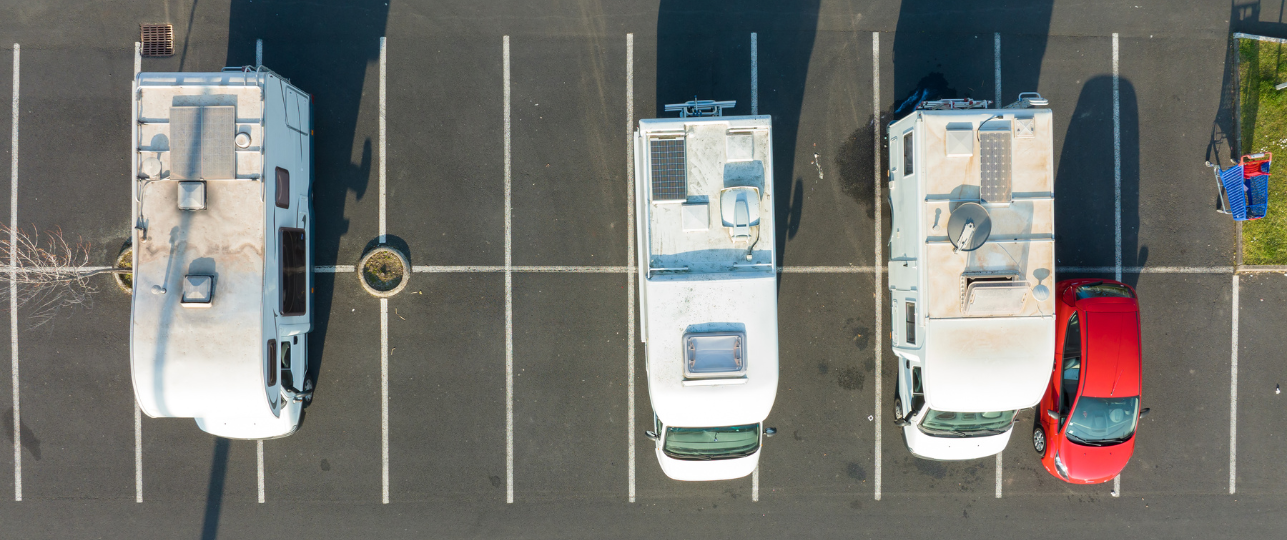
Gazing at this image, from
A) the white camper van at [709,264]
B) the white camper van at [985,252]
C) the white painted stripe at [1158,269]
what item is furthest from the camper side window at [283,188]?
the white painted stripe at [1158,269]

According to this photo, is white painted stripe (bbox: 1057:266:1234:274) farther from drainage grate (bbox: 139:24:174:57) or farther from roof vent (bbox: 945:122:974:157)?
drainage grate (bbox: 139:24:174:57)

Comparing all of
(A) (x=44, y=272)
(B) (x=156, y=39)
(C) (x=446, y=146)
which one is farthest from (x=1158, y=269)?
(A) (x=44, y=272)

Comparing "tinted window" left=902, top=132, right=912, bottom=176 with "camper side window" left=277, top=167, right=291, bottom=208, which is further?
"tinted window" left=902, top=132, right=912, bottom=176

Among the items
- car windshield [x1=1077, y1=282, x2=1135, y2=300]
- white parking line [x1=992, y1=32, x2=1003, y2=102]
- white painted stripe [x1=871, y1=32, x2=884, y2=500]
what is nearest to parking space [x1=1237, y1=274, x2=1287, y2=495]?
car windshield [x1=1077, y1=282, x2=1135, y2=300]

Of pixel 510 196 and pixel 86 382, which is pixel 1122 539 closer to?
pixel 510 196

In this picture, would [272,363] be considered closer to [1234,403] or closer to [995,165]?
[995,165]

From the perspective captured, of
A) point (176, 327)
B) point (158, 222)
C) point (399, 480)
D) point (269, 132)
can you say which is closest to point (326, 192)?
point (269, 132)
